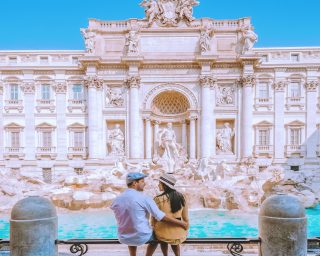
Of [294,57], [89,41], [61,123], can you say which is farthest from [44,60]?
[294,57]

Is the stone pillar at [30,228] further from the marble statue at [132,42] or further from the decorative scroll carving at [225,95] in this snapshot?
the decorative scroll carving at [225,95]

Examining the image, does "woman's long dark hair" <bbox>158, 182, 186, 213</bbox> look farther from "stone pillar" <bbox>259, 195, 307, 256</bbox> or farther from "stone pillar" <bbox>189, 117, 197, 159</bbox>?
"stone pillar" <bbox>189, 117, 197, 159</bbox>

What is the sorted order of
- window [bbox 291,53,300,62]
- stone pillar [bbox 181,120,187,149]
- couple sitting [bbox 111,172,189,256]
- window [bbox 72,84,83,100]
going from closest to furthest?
couple sitting [bbox 111,172,189,256]
window [bbox 291,53,300,62]
window [bbox 72,84,83,100]
stone pillar [bbox 181,120,187,149]

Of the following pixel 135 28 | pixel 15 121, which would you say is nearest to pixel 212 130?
pixel 135 28

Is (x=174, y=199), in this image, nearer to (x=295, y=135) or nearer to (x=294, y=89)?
(x=295, y=135)

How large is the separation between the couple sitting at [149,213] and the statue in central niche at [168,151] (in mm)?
14454

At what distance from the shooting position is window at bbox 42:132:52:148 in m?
Answer: 20.9

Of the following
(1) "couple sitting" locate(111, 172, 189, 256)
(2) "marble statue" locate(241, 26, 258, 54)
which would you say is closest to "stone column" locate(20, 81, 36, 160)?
(2) "marble statue" locate(241, 26, 258, 54)

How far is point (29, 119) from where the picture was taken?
2077 cm

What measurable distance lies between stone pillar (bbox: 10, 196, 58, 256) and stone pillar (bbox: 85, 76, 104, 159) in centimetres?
1655

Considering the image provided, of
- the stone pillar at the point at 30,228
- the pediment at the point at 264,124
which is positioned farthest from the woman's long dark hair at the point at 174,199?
the pediment at the point at 264,124

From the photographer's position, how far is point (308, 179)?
1742 cm

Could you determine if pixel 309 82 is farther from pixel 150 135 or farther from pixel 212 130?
pixel 150 135

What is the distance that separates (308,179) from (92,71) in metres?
15.4
